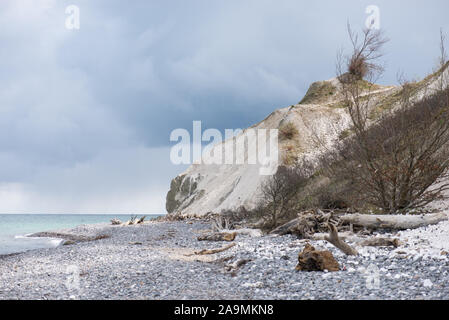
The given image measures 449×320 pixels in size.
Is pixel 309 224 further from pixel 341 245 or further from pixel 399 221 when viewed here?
pixel 341 245

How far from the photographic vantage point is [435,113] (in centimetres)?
1338

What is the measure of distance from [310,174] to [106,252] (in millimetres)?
17411

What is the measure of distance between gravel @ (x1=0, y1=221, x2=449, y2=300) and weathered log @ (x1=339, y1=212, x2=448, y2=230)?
25.5 inches

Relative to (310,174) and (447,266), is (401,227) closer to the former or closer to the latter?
(447,266)

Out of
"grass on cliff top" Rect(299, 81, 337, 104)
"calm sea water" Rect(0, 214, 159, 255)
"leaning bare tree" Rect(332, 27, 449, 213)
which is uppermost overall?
"grass on cliff top" Rect(299, 81, 337, 104)

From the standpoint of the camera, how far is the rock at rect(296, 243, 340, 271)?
7.17 metres

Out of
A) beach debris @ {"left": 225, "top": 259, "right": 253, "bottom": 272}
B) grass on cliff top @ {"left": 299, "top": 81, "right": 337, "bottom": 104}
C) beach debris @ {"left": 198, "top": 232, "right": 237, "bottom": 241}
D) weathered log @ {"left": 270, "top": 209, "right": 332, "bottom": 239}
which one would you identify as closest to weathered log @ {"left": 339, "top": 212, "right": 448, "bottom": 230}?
weathered log @ {"left": 270, "top": 209, "right": 332, "bottom": 239}

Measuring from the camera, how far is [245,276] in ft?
24.8

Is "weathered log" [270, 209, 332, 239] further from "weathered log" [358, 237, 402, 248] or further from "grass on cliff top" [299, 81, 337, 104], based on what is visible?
"grass on cliff top" [299, 81, 337, 104]

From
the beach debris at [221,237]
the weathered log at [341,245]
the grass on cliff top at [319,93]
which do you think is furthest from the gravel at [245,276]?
the grass on cliff top at [319,93]

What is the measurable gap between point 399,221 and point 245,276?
18.5 ft

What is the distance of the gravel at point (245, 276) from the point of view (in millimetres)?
5941

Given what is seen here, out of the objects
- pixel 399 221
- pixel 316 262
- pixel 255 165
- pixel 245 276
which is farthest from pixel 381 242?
pixel 255 165

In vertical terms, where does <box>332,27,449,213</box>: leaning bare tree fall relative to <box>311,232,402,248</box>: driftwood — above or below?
above
